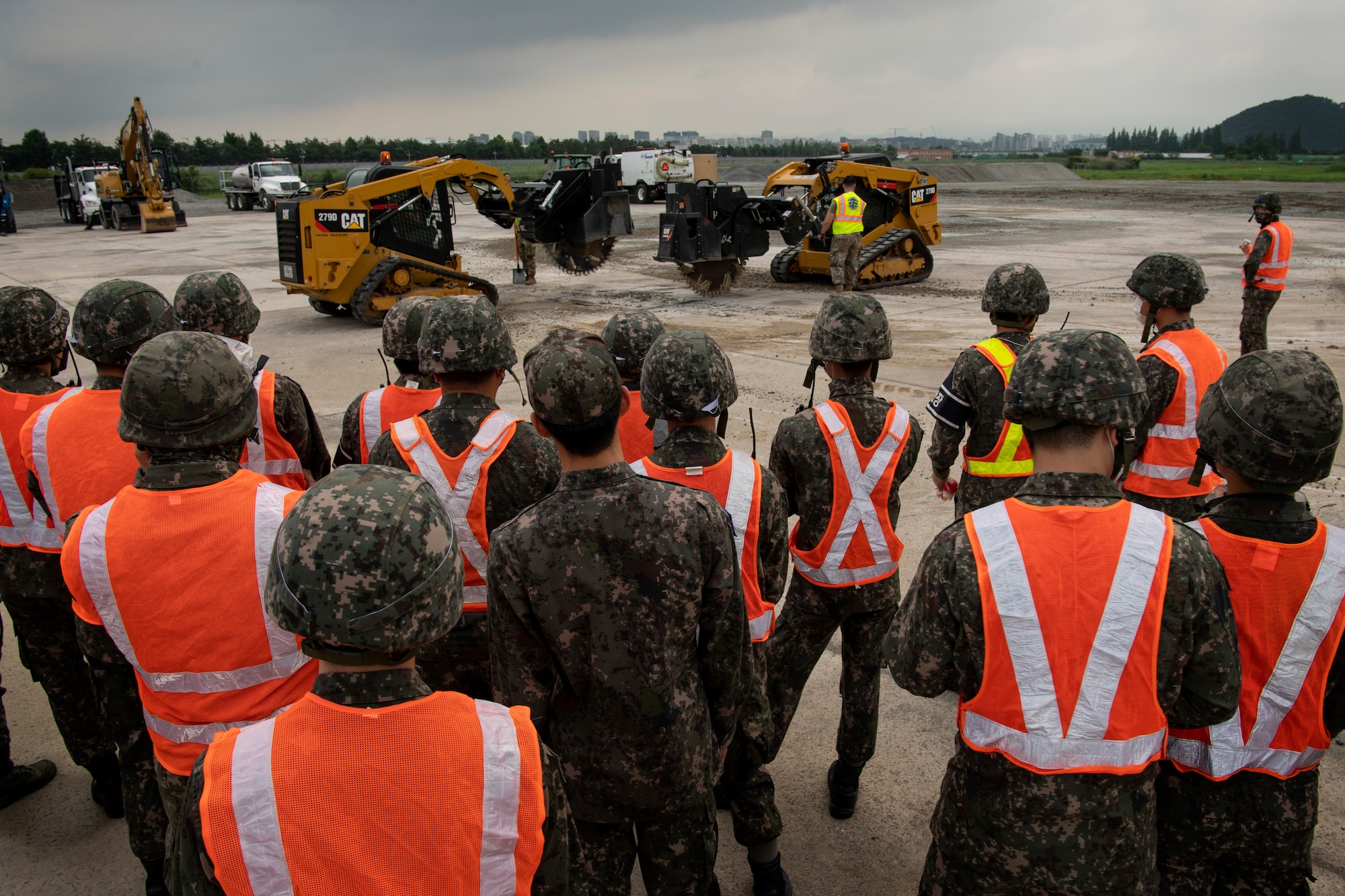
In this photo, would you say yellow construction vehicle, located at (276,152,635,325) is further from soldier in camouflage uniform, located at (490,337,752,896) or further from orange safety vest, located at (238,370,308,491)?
soldier in camouflage uniform, located at (490,337,752,896)

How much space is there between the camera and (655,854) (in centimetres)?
249

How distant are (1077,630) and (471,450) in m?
2.03

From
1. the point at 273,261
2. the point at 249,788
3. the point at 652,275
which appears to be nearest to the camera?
the point at 249,788

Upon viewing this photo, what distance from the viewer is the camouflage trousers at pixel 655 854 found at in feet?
8.13

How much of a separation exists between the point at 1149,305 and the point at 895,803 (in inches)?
114

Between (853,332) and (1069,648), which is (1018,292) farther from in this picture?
(1069,648)

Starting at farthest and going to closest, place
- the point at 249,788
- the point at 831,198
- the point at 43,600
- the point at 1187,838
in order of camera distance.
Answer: the point at 831,198 → the point at 43,600 → the point at 1187,838 → the point at 249,788

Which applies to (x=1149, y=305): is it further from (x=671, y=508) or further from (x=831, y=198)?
(x=831, y=198)

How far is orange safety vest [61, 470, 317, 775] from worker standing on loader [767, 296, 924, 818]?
195 centimetres

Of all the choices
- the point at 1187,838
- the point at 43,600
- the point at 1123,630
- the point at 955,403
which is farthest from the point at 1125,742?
the point at 43,600

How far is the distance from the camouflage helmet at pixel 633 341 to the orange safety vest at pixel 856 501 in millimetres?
987

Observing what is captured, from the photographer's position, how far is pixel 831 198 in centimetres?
1638

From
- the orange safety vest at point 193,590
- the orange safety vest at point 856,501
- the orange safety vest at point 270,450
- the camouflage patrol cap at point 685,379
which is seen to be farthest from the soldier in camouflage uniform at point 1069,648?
the orange safety vest at point 270,450

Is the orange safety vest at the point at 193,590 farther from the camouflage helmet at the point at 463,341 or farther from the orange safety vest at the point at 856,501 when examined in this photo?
the orange safety vest at the point at 856,501
